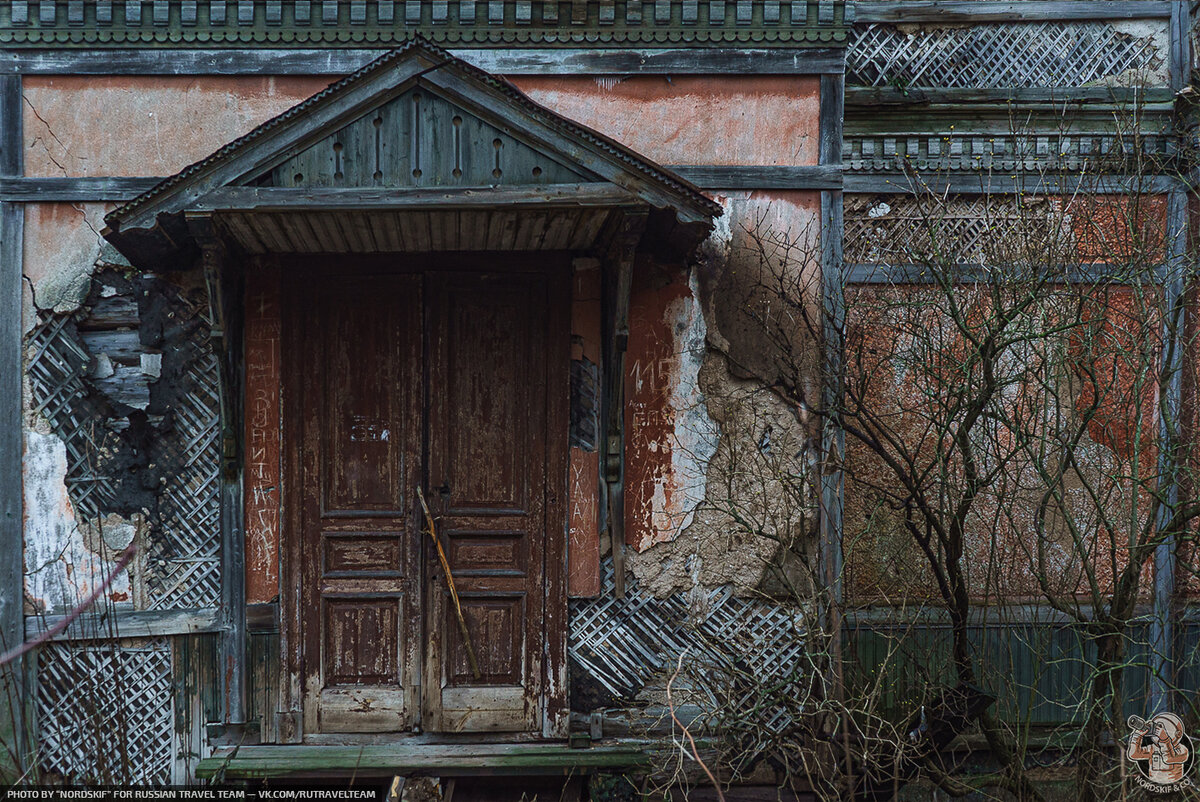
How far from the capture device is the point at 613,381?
5496 mm

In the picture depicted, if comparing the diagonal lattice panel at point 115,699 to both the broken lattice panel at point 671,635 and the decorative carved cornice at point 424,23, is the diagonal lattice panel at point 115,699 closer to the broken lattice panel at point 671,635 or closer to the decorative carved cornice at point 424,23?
the broken lattice panel at point 671,635

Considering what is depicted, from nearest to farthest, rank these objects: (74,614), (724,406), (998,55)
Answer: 1. (74,614)
2. (724,406)
3. (998,55)

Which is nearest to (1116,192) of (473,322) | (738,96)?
(738,96)

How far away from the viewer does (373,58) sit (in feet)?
18.5

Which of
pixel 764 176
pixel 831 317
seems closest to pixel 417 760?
pixel 831 317

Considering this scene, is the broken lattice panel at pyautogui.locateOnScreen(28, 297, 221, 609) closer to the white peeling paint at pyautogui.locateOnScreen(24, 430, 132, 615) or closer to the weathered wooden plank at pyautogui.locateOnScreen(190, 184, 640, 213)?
the white peeling paint at pyautogui.locateOnScreen(24, 430, 132, 615)

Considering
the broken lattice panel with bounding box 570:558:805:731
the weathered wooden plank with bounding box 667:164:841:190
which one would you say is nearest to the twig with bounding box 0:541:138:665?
the broken lattice panel with bounding box 570:558:805:731

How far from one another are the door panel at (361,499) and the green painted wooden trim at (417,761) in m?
0.27

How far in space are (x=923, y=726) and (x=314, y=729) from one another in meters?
3.61

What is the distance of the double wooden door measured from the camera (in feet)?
18.4

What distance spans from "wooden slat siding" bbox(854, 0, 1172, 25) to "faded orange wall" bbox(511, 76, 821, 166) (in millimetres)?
1961

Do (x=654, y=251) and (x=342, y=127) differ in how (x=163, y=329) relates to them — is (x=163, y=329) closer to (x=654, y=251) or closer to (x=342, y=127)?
(x=342, y=127)

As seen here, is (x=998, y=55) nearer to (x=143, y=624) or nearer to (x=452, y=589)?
(x=452, y=589)

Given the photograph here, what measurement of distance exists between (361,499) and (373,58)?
2776 mm
